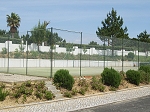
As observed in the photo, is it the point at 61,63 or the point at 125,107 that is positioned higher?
the point at 61,63

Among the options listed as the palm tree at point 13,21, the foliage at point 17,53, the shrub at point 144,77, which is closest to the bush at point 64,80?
the shrub at point 144,77

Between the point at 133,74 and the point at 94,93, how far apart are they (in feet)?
14.5

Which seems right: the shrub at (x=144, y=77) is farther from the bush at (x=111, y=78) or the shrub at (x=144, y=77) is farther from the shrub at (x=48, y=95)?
the shrub at (x=48, y=95)

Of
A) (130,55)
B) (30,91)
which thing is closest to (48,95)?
(30,91)

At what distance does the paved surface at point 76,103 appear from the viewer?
9469mm

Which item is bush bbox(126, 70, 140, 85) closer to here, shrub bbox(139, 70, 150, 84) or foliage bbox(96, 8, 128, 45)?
shrub bbox(139, 70, 150, 84)

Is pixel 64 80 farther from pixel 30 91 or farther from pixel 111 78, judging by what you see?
pixel 111 78

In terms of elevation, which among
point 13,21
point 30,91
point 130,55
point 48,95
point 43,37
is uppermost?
point 13,21

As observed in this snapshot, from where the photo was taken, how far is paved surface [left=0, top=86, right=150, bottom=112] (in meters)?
9.47

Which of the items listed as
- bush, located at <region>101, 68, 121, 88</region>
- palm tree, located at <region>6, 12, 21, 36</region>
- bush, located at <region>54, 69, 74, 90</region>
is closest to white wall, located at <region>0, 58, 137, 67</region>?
bush, located at <region>101, 68, 121, 88</region>

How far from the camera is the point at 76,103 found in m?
10.8

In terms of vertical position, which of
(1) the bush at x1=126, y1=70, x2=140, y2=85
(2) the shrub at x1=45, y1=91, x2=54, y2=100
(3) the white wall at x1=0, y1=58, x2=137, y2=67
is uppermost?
(3) the white wall at x1=0, y1=58, x2=137, y2=67

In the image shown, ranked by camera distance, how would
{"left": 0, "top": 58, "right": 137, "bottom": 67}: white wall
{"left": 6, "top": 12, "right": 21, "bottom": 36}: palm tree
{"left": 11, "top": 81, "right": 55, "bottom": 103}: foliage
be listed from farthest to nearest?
{"left": 6, "top": 12, "right": 21, "bottom": 36}: palm tree < {"left": 0, "top": 58, "right": 137, "bottom": 67}: white wall < {"left": 11, "top": 81, "right": 55, "bottom": 103}: foliage

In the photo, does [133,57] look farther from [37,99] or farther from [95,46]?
[37,99]
